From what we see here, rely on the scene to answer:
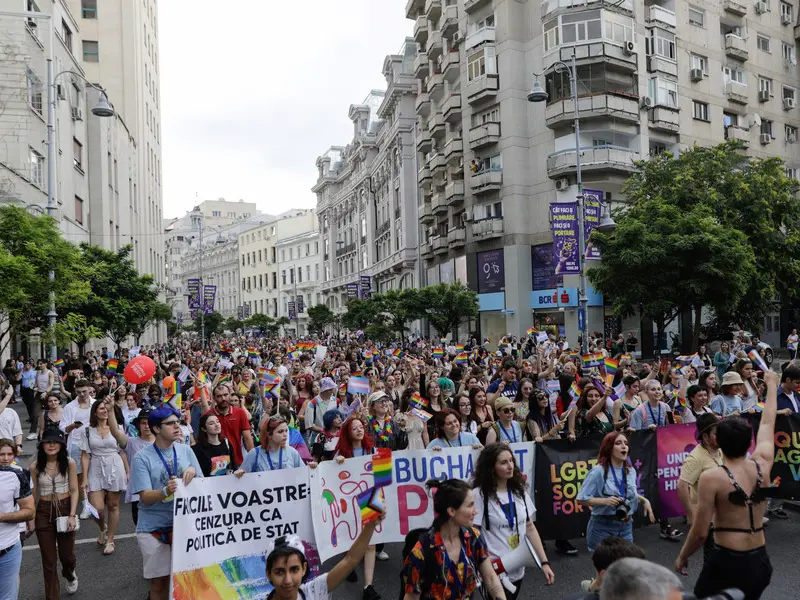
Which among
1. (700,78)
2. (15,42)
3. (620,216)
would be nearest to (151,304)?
(15,42)

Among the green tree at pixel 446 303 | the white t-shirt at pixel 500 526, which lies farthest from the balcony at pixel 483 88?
the white t-shirt at pixel 500 526

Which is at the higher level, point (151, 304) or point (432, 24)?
point (432, 24)

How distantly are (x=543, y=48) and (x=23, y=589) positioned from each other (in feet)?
124

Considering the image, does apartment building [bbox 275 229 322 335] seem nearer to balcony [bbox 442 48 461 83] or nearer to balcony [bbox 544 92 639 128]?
balcony [bbox 442 48 461 83]

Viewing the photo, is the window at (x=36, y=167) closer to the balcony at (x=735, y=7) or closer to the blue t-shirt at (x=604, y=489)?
the blue t-shirt at (x=604, y=489)

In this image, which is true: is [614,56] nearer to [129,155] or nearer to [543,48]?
[543,48]

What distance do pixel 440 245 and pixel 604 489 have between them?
41430mm

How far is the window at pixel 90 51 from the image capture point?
49.8 metres

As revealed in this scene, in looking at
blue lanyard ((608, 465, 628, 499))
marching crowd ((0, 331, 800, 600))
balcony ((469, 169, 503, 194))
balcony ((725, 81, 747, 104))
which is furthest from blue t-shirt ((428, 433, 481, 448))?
balcony ((725, 81, 747, 104))

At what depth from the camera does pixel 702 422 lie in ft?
18.7

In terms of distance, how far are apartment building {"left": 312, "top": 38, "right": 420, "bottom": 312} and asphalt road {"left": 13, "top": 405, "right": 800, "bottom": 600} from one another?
152ft

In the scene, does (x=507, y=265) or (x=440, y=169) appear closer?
(x=507, y=265)

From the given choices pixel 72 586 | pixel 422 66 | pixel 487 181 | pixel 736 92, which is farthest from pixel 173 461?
pixel 422 66

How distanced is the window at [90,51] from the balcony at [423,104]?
77.8 feet
